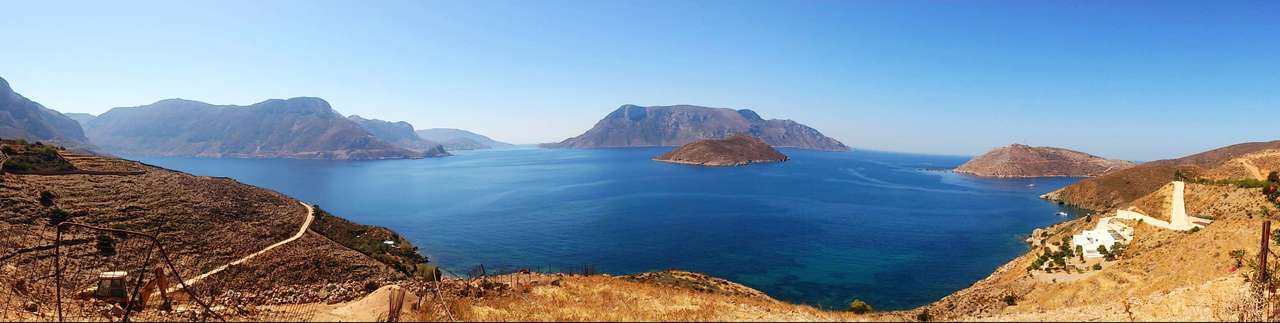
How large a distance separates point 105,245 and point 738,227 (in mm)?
75682

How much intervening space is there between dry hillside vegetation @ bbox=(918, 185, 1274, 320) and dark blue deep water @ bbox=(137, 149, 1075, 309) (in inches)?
412

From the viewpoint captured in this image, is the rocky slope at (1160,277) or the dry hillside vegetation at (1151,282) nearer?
the rocky slope at (1160,277)

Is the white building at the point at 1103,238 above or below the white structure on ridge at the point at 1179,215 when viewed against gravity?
below

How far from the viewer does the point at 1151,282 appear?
3031cm

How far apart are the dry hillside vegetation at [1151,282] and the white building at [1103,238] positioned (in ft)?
2.83

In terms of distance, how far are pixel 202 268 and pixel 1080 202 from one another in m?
152

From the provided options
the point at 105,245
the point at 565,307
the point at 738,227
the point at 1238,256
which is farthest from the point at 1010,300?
the point at 105,245

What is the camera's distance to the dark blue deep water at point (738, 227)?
56.0 metres

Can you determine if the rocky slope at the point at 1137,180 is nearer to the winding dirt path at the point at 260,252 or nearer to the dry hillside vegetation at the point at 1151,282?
the dry hillside vegetation at the point at 1151,282

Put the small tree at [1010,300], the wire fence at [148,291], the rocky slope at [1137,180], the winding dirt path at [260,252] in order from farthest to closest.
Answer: the rocky slope at [1137,180]
the winding dirt path at [260,252]
the small tree at [1010,300]
the wire fence at [148,291]

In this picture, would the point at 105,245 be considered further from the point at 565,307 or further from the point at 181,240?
the point at 565,307

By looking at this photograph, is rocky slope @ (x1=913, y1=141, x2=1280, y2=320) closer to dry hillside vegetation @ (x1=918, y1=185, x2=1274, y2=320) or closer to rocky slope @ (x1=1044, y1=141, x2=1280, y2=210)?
dry hillside vegetation @ (x1=918, y1=185, x2=1274, y2=320)

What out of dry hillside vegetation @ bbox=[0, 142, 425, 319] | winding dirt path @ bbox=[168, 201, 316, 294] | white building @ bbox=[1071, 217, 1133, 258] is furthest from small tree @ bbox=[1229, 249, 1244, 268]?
winding dirt path @ bbox=[168, 201, 316, 294]

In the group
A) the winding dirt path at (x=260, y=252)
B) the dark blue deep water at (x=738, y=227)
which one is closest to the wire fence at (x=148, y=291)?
the winding dirt path at (x=260, y=252)
